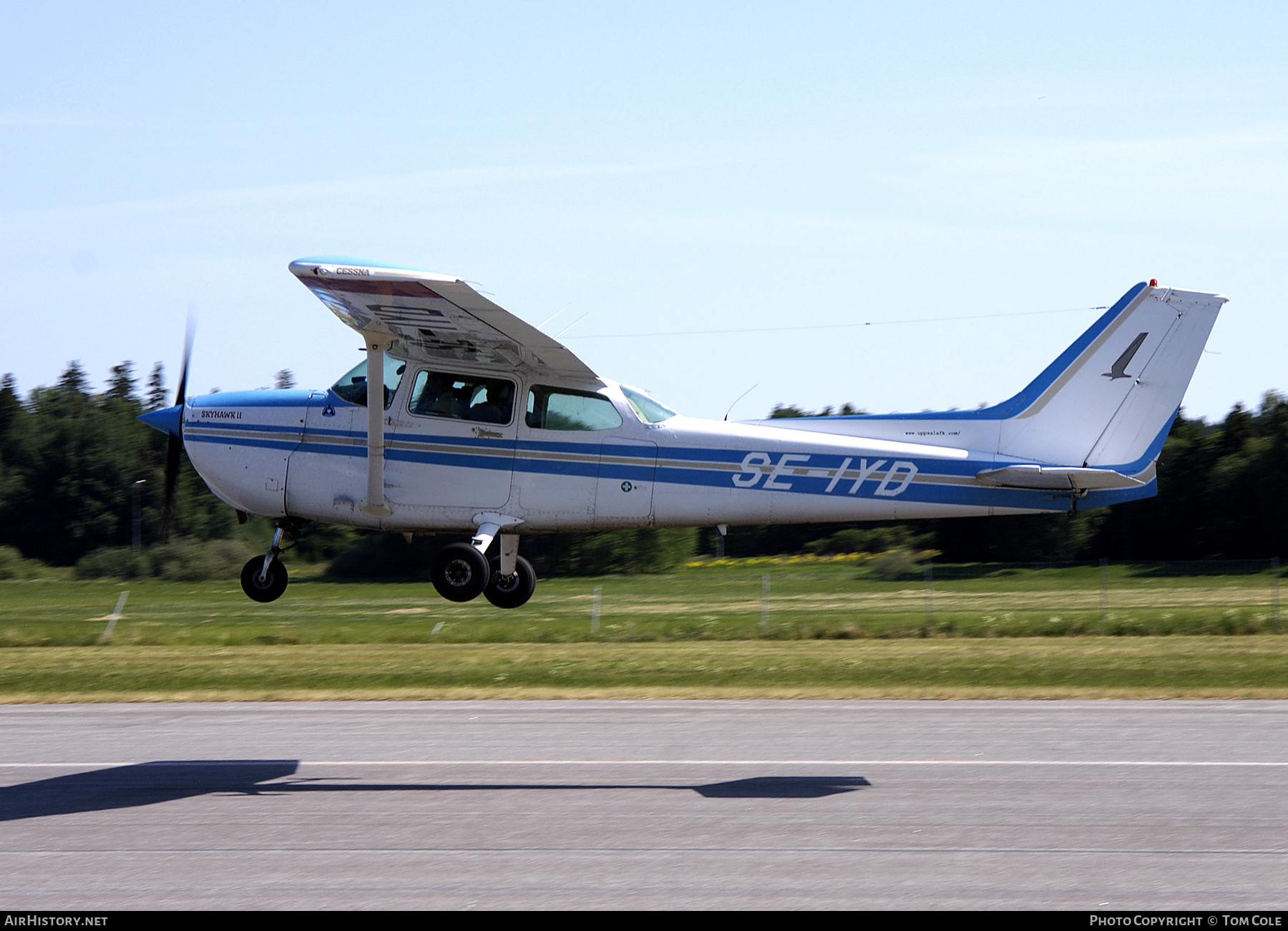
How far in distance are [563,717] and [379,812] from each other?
6.00 meters

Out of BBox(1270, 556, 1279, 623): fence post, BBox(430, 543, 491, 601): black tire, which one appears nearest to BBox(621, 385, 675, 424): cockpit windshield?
BBox(430, 543, 491, 601): black tire

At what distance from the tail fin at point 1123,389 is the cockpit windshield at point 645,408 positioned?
3266 mm

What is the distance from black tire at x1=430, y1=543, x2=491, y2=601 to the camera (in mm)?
12234

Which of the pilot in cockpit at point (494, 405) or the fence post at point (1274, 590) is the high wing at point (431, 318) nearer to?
the pilot in cockpit at point (494, 405)

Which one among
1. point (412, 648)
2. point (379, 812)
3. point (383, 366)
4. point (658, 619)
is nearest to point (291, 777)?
point (379, 812)

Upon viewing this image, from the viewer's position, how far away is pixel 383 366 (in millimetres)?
12352

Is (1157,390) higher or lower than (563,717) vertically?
higher

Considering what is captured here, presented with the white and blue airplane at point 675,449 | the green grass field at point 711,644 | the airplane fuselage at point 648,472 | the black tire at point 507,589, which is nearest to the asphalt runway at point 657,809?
the black tire at point 507,589

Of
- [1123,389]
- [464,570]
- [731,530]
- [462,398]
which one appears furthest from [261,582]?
[731,530]

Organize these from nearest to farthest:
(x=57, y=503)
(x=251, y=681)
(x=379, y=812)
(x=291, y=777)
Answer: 1. (x=379, y=812)
2. (x=291, y=777)
3. (x=251, y=681)
4. (x=57, y=503)

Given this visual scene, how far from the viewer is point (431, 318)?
1152 cm

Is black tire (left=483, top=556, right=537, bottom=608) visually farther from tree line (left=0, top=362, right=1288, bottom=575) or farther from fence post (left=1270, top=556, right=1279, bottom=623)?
tree line (left=0, top=362, right=1288, bottom=575)

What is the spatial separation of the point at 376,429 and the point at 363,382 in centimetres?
76

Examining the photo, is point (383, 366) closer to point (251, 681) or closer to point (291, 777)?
point (291, 777)
